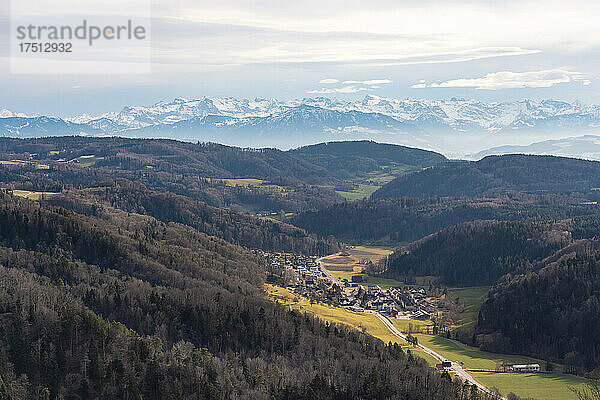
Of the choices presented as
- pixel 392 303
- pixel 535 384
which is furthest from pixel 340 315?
pixel 535 384

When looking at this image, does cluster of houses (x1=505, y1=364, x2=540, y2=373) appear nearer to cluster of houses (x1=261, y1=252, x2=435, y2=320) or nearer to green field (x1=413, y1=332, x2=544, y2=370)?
green field (x1=413, y1=332, x2=544, y2=370)

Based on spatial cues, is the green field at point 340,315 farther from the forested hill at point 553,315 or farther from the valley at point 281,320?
the forested hill at point 553,315

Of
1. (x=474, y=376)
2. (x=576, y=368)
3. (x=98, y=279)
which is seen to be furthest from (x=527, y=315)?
(x=98, y=279)

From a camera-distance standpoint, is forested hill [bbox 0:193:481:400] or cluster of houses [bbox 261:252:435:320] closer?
forested hill [bbox 0:193:481:400]

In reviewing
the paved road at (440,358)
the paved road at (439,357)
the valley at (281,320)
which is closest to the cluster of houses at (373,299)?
the valley at (281,320)

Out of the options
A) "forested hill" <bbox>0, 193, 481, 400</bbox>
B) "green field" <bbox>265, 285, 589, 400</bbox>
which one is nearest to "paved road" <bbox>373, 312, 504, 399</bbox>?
"green field" <bbox>265, 285, 589, 400</bbox>

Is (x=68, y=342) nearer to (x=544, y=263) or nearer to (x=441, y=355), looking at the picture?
(x=441, y=355)
